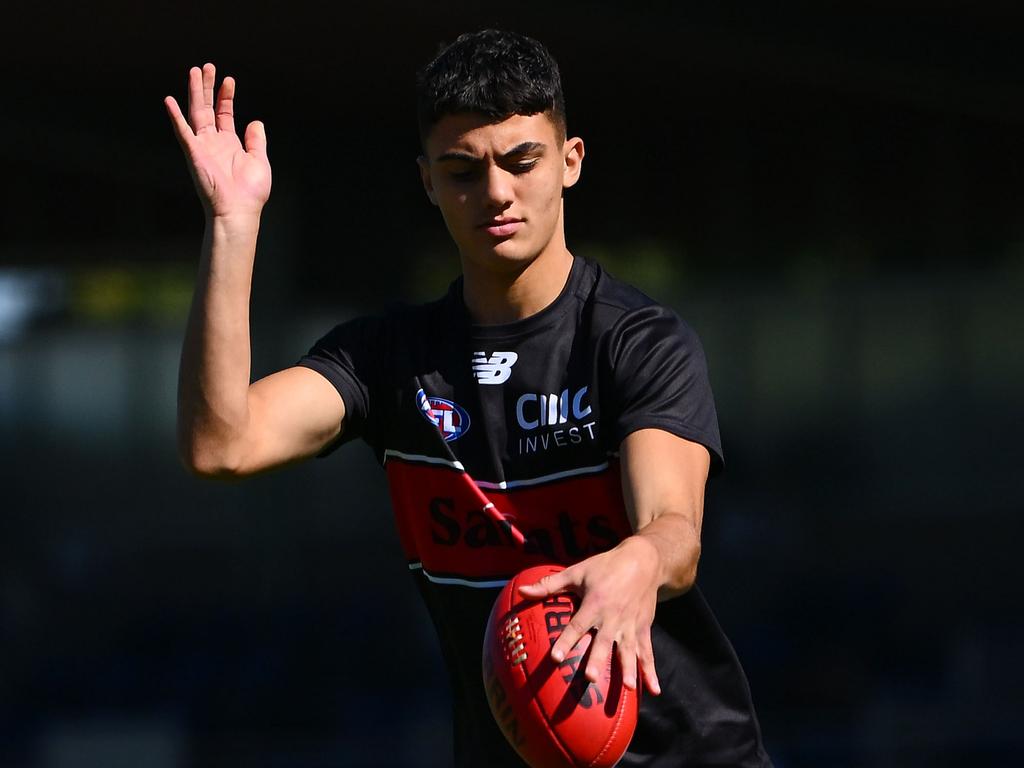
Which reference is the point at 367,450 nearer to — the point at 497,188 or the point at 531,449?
the point at 531,449

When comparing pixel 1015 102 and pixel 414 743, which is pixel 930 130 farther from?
pixel 414 743

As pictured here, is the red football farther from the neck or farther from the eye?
the eye

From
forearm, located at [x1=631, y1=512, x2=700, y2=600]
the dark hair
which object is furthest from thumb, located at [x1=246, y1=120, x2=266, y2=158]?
forearm, located at [x1=631, y1=512, x2=700, y2=600]

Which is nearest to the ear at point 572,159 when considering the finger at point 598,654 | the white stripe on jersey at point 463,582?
the white stripe on jersey at point 463,582

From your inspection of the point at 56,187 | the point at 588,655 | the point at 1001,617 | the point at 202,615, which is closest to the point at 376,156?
the point at 56,187

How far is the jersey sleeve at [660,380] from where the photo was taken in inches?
111

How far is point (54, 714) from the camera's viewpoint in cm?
1036

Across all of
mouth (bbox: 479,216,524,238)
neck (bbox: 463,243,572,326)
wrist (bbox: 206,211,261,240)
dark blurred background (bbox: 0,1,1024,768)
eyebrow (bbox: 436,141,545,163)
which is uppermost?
eyebrow (bbox: 436,141,545,163)

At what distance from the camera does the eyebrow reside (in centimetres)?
290

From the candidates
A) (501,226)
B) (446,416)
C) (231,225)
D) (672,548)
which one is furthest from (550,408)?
(231,225)

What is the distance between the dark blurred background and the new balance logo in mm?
6368

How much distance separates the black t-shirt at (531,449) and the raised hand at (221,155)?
478 mm

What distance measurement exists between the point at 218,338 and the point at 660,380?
83 centimetres

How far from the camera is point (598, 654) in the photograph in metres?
2.23
